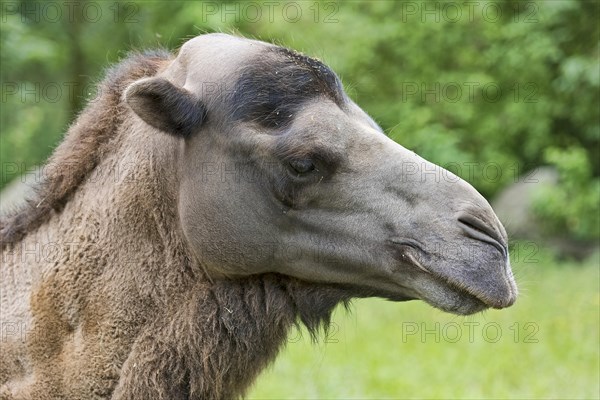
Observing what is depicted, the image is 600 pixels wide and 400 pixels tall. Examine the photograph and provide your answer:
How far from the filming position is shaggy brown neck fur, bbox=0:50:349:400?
413 centimetres

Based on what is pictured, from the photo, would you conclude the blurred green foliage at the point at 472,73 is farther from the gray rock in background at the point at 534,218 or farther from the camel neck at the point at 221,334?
the camel neck at the point at 221,334

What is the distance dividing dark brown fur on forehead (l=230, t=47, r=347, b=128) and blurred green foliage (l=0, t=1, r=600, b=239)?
39.5ft

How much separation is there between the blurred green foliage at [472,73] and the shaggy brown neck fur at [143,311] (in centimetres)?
1205

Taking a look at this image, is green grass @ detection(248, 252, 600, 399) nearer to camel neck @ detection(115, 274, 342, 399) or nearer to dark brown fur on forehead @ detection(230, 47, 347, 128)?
camel neck @ detection(115, 274, 342, 399)

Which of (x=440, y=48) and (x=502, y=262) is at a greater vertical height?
(x=502, y=262)

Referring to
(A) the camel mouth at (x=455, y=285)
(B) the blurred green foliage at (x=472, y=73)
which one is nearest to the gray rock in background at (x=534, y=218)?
(B) the blurred green foliage at (x=472, y=73)

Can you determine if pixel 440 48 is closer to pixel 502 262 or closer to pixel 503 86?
pixel 503 86

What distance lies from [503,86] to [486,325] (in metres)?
7.62

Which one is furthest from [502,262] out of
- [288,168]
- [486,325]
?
[486,325]

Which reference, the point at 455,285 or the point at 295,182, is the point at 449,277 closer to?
the point at 455,285

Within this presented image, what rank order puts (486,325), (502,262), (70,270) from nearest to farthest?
(502,262), (70,270), (486,325)

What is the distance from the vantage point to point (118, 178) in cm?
437

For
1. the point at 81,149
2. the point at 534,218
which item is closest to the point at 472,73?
the point at 534,218

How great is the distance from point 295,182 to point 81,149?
3.75 ft
